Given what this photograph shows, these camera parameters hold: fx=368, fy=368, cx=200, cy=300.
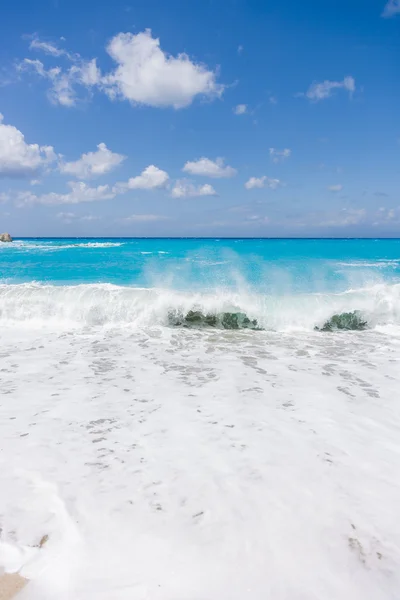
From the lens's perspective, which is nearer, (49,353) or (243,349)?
(49,353)

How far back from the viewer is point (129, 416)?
15.1 ft

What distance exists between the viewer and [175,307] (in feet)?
34.8

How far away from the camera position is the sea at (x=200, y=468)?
2365mm

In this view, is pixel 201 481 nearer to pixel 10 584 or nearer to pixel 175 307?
pixel 10 584

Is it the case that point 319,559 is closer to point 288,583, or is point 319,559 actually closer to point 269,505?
point 288,583

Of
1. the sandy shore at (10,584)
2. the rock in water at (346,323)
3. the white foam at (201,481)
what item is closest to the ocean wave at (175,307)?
the rock in water at (346,323)

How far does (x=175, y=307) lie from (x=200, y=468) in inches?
286

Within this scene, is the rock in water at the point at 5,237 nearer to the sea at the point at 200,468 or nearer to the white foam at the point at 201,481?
the sea at the point at 200,468

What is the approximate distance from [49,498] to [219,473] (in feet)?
4.85

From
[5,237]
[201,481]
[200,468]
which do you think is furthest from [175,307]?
[5,237]

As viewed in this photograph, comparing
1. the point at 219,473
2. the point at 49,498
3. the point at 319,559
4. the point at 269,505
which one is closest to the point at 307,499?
the point at 269,505

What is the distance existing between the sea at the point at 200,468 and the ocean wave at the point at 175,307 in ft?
6.14

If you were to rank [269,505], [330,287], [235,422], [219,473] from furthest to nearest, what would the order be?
[330,287], [235,422], [219,473], [269,505]

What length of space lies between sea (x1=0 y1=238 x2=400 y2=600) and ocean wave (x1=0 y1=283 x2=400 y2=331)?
1.87m
